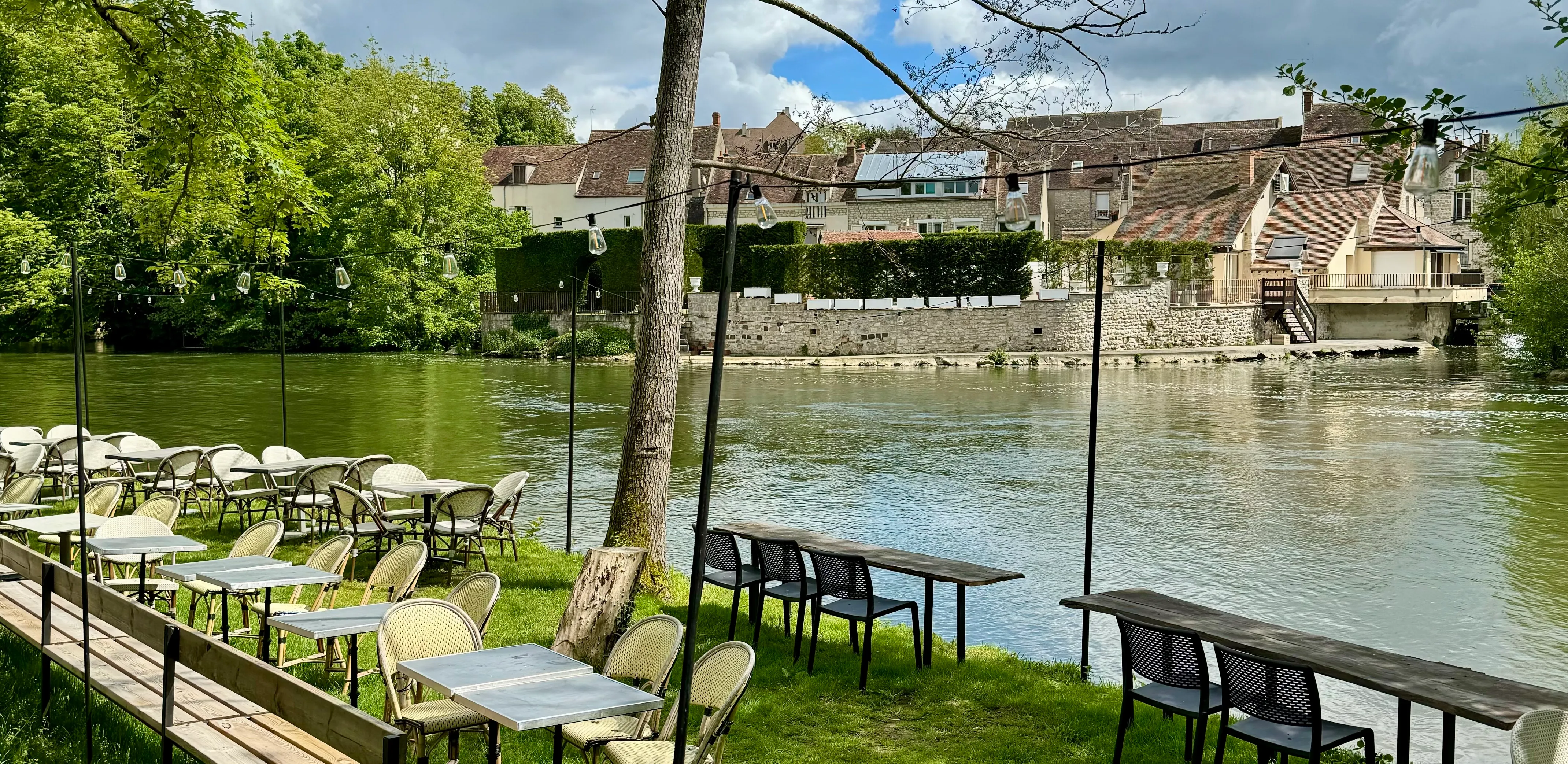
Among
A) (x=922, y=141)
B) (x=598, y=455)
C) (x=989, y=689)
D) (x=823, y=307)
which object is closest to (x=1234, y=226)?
(x=823, y=307)

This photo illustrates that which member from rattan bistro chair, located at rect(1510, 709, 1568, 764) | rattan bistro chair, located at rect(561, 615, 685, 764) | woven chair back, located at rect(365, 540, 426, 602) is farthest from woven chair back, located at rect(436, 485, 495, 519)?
rattan bistro chair, located at rect(1510, 709, 1568, 764)

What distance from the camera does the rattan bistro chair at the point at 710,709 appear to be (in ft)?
14.3

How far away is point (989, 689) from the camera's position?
22.7 ft

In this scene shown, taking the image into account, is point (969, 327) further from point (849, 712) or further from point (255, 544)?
point (849, 712)

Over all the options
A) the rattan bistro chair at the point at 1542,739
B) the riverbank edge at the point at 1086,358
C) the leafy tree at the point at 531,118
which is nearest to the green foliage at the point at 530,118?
the leafy tree at the point at 531,118

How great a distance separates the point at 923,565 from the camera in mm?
7352

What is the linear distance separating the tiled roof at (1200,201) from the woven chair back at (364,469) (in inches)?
1678

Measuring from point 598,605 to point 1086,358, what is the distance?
1406 inches

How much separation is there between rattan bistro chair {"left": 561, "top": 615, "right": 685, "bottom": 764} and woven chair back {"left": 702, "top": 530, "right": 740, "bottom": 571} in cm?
251

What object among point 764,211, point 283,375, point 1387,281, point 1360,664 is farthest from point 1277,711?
point 1387,281

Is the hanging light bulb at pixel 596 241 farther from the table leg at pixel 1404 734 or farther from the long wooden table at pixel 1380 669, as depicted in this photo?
the table leg at pixel 1404 734

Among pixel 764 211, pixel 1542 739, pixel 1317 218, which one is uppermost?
pixel 1317 218

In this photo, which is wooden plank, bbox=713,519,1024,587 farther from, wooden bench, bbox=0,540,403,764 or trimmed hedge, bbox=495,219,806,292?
trimmed hedge, bbox=495,219,806,292

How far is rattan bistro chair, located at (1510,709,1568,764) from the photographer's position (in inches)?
154
